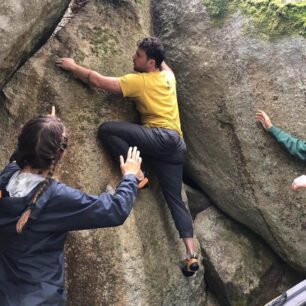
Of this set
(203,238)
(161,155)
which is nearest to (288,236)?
(203,238)

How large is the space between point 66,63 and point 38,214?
9.96ft

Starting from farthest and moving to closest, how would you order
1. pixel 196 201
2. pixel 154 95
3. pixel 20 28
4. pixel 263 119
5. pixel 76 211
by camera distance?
pixel 196 201
pixel 263 119
pixel 154 95
pixel 20 28
pixel 76 211

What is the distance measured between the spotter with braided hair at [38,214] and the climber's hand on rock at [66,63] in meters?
2.53

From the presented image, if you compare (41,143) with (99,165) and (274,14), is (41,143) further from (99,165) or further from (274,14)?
(274,14)

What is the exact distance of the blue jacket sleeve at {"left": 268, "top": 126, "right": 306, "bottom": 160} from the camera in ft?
22.0

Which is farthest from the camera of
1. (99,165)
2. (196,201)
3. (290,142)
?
(196,201)

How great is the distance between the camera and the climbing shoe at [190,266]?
6.49 meters

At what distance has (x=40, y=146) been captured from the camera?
3.76 metres

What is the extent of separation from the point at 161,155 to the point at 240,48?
2.22 metres

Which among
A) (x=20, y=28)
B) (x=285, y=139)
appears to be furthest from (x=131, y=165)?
(x=285, y=139)

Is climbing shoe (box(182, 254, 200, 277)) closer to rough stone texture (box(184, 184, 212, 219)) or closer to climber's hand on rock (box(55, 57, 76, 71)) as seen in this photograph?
rough stone texture (box(184, 184, 212, 219))

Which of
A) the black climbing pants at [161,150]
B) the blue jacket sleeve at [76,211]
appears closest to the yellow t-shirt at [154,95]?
the black climbing pants at [161,150]

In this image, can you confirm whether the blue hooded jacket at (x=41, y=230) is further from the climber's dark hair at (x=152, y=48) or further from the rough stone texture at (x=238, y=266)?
the rough stone texture at (x=238, y=266)

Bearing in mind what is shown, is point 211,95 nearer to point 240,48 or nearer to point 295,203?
point 240,48
